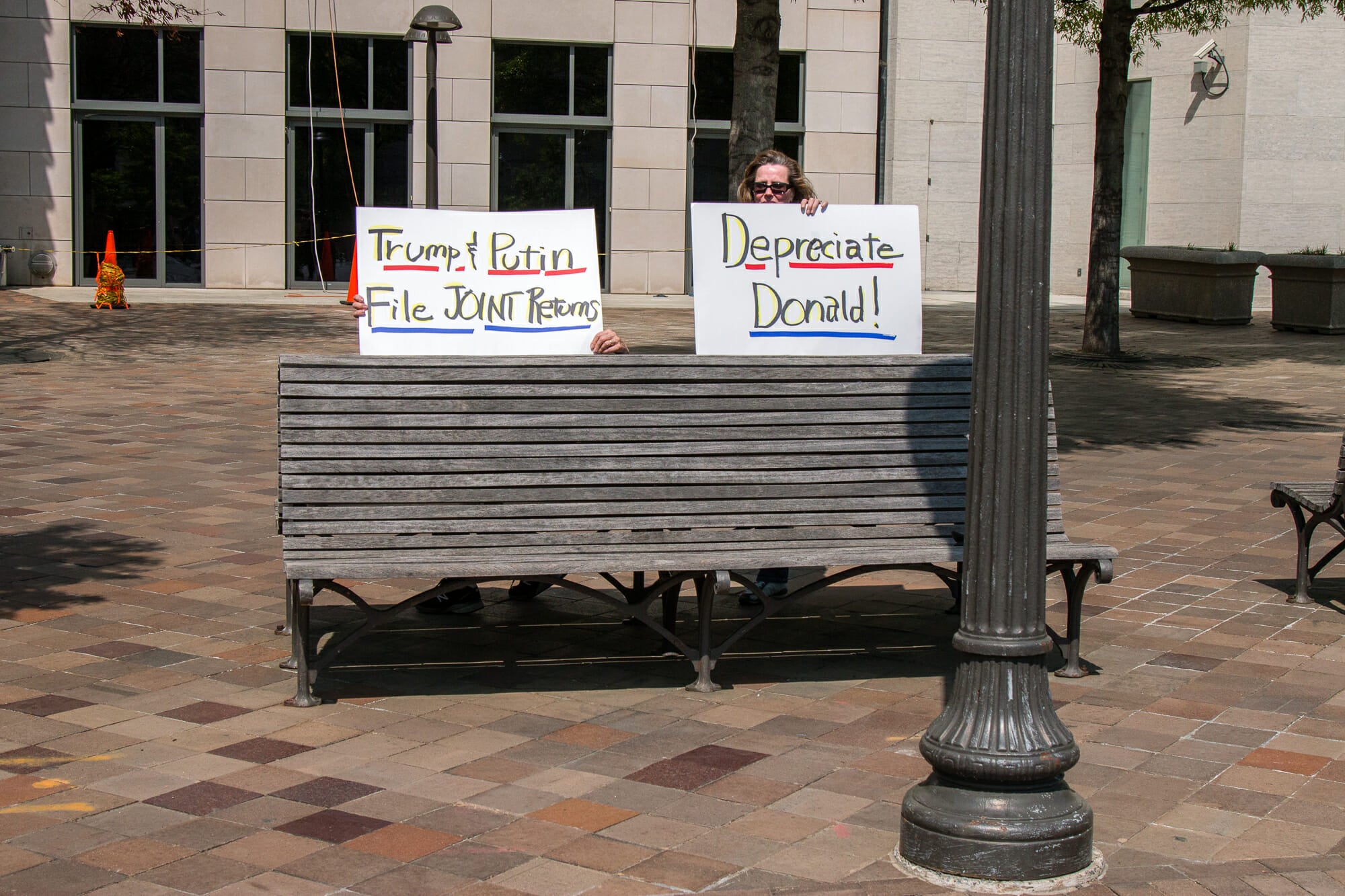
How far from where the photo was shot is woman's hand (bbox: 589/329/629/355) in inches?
231

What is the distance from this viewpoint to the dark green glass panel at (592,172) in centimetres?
2627

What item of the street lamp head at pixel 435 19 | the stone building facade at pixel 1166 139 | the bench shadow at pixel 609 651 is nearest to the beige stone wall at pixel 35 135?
the street lamp head at pixel 435 19

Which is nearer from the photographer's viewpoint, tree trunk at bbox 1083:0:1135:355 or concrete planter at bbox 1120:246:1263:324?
tree trunk at bbox 1083:0:1135:355

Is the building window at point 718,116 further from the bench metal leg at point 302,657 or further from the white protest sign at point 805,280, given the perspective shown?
the bench metal leg at point 302,657

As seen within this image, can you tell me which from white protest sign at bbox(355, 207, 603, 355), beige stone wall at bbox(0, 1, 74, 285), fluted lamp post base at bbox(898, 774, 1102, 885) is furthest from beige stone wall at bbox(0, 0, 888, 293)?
fluted lamp post base at bbox(898, 774, 1102, 885)

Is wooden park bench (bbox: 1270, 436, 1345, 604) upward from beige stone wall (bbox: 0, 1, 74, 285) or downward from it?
downward

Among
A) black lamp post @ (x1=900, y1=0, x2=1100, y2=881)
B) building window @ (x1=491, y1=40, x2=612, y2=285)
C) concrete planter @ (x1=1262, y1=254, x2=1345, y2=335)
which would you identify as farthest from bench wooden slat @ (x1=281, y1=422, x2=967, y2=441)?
building window @ (x1=491, y1=40, x2=612, y2=285)

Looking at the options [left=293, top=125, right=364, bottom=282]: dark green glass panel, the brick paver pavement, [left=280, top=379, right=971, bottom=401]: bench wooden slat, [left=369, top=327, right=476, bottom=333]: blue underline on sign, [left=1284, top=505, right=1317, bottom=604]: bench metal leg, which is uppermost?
[left=293, top=125, right=364, bottom=282]: dark green glass panel

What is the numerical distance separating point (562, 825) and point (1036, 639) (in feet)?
4.42

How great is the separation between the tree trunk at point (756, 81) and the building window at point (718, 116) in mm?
15628

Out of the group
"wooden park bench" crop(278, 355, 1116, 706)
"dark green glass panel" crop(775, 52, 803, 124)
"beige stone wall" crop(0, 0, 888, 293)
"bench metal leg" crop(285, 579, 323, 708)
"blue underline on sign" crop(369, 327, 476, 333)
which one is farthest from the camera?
"dark green glass panel" crop(775, 52, 803, 124)

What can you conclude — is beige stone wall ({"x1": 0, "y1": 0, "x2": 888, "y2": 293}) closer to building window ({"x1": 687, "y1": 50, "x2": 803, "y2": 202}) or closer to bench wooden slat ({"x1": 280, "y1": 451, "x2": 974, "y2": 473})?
building window ({"x1": 687, "y1": 50, "x2": 803, "y2": 202})

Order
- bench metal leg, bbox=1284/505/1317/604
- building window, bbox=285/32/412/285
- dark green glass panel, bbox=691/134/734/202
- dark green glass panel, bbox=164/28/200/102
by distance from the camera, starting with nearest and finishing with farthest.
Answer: bench metal leg, bbox=1284/505/1317/604 → dark green glass panel, bbox=164/28/200/102 → building window, bbox=285/32/412/285 → dark green glass panel, bbox=691/134/734/202

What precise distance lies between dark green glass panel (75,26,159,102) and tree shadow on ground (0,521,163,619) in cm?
1894
